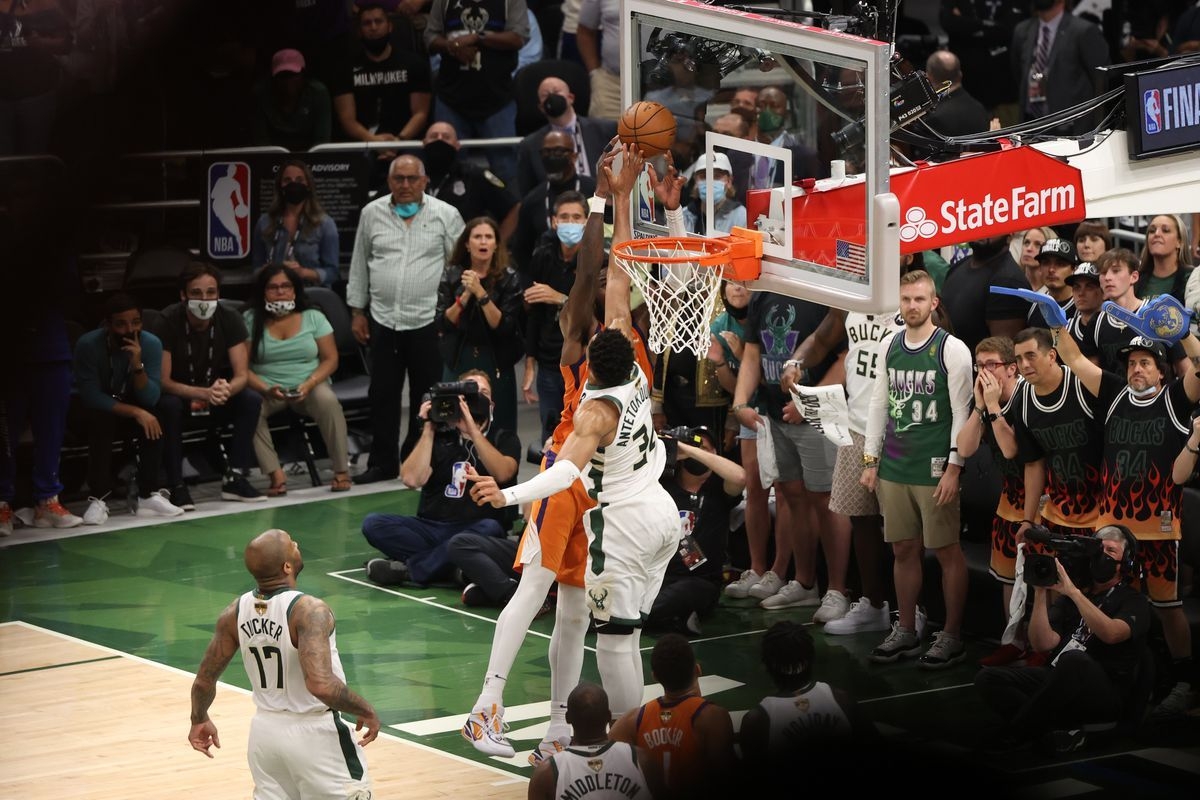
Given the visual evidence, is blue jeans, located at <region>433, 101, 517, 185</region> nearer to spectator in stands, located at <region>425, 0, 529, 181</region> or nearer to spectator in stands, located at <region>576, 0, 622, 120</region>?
spectator in stands, located at <region>425, 0, 529, 181</region>

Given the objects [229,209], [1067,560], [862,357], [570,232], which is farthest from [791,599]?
[229,209]

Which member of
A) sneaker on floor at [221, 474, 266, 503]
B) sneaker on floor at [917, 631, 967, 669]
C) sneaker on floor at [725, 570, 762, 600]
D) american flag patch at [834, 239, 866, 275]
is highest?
american flag patch at [834, 239, 866, 275]

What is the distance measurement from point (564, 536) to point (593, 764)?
6.65ft

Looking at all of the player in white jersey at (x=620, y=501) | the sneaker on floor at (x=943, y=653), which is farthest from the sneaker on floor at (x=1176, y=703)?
the player in white jersey at (x=620, y=501)

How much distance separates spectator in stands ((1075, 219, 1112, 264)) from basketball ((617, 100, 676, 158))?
380 cm

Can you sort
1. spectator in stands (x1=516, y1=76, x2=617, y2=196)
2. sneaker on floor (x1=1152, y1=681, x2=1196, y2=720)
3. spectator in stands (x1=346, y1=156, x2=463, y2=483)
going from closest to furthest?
sneaker on floor (x1=1152, y1=681, x2=1196, y2=720) → spectator in stands (x1=346, y1=156, x2=463, y2=483) → spectator in stands (x1=516, y1=76, x2=617, y2=196)

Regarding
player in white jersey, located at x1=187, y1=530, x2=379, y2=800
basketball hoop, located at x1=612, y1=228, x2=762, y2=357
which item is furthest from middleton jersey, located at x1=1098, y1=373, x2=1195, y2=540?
player in white jersey, located at x1=187, y1=530, x2=379, y2=800

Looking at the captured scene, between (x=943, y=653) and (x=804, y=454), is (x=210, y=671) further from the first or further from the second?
(x=804, y=454)

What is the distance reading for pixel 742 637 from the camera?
31.2ft

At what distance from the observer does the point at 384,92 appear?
49.8ft

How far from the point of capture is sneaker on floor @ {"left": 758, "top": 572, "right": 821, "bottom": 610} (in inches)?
394

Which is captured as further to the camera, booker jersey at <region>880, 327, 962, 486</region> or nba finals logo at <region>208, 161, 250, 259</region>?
nba finals logo at <region>208, 161, 250, 259</region>

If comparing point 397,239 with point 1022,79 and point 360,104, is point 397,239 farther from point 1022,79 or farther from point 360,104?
point 1022,79

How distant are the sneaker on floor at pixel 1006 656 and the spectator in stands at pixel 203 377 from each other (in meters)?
6.53
